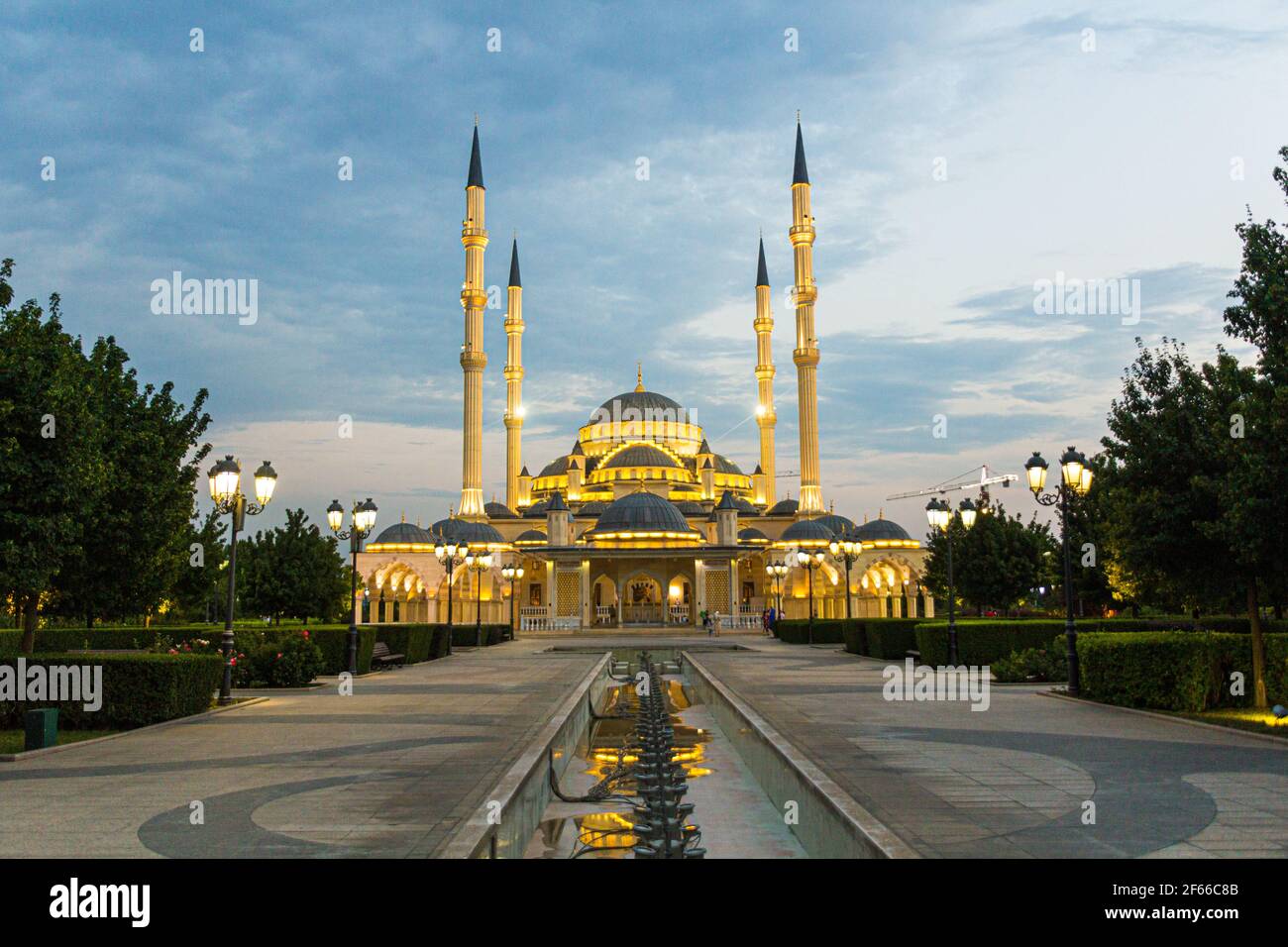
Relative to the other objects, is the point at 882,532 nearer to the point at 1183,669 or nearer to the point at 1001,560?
the point at 1001,560

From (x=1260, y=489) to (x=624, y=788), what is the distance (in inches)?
324

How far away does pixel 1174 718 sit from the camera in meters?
12.6

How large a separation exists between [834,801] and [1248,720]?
7985 mm

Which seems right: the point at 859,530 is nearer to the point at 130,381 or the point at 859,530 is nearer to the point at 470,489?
the point at 470,489

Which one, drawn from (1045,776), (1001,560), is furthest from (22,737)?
(1001,560)

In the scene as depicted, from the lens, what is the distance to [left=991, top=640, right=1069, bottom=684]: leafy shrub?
62.8 feet

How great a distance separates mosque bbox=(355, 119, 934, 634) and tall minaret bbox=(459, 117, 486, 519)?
0.08 metres

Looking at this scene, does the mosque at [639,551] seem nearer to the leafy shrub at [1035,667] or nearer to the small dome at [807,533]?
the small dome at [807,533]

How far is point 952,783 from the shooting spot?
831 cm

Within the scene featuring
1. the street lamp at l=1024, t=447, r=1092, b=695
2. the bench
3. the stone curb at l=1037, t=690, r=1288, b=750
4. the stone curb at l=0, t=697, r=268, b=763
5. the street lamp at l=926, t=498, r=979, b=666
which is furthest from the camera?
the bench

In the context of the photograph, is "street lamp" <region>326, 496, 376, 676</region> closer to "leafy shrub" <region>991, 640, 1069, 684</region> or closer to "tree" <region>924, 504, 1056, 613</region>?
"leafy shrub" <region>991, 640, 1069, 684</region>

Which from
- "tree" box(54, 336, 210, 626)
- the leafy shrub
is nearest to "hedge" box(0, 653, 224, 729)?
"tree" box(54, 336, 210, 626)

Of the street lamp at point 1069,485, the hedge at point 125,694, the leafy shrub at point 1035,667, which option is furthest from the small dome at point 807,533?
the hedge at point 125,694

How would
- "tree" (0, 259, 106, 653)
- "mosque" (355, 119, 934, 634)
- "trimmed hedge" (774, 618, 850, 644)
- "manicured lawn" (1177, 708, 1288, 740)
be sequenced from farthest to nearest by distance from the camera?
"mosque" (355, 119, 934, 634) → "trimmed hedge" (774, 618, 850, 644) → "tree" (0, 259, 106, 653) → "manicured lawn" (1177, 708, 1288, 740)
